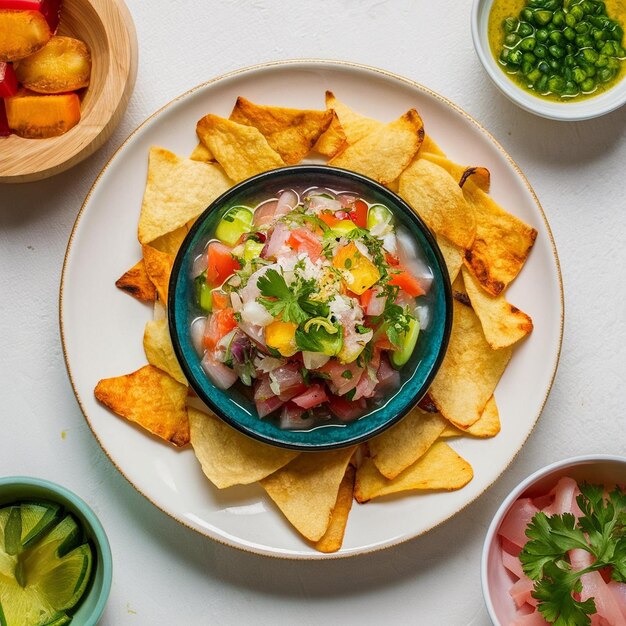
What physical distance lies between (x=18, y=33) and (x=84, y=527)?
5.65ft

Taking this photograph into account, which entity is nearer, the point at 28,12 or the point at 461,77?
the point at 28,12

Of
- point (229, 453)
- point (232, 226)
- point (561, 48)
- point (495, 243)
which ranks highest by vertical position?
point (561, 48)

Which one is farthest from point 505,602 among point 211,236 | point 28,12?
point 28,12

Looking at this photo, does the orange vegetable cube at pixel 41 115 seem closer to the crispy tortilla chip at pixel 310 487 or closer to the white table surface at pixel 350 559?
the white table surface at pixel 350 559

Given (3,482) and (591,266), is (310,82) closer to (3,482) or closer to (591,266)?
(591,266)

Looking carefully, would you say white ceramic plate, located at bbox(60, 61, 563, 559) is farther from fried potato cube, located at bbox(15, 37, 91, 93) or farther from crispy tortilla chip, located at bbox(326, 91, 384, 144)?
fried potato cube, located at bbox(15, 37, 91, 93)

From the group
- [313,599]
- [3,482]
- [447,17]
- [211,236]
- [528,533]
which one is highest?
[447,17]

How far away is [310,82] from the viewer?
3.07 meters

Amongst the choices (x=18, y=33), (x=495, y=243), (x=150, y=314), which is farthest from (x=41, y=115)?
(x=495, y=243)

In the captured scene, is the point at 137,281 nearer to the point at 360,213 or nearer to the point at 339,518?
the point at 360,213

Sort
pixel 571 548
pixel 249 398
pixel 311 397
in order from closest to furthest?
1. pixel 571 548
2. pixel 311 397
3. pixel 249 398

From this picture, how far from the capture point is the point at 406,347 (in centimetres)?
287

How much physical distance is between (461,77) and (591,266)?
0.86m

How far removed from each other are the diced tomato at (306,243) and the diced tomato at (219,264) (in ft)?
0.78
